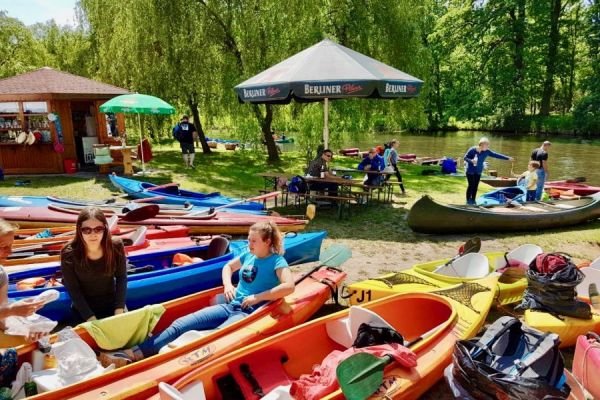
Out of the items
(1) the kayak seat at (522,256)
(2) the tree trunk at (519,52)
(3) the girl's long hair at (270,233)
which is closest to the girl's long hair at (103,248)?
(3) the girl's long hair at (270,233)

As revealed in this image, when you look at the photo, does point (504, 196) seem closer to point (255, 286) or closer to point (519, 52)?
point (255, 286)

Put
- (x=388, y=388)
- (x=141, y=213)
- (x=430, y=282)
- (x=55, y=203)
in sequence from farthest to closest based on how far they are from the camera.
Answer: (x=55, y=203)
(x=141, y=213)
(x=430, y=282)
(x=388, y=388)

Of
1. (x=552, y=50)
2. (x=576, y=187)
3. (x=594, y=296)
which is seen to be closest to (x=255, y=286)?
(x=594, y=296)

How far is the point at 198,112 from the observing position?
1773 cm

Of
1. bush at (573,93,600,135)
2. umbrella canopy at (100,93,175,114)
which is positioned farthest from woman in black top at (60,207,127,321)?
bush at (573,93,600,135)

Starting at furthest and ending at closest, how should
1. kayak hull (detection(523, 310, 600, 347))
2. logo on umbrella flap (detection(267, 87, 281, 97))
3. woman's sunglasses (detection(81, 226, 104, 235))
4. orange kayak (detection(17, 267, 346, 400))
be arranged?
logo on umbrella flap (detection(267, 87, 281, 97)), kayak hull (detection(523, 310, 600, 347)), woman's sunglasses (detection(81, 226, 104, 235)), orange kayak (detection(17, 267, 346, 400))

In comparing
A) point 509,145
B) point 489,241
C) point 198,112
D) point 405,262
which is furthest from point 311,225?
point 509,145

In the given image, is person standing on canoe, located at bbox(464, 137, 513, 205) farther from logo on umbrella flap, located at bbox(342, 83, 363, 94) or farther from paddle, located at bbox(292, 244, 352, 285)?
paddle, located at bbox(292, 244, 352, 285)

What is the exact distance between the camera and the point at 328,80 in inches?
324

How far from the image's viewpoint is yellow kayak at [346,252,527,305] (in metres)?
4.94

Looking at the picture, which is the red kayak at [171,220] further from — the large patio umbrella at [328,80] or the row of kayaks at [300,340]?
the large patio umbrella at [328,80]

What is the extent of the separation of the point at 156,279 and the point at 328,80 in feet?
16.5

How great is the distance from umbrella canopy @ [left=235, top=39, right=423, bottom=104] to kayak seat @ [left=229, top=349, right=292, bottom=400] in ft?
18.4

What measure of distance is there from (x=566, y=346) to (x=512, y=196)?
697 centimetres
